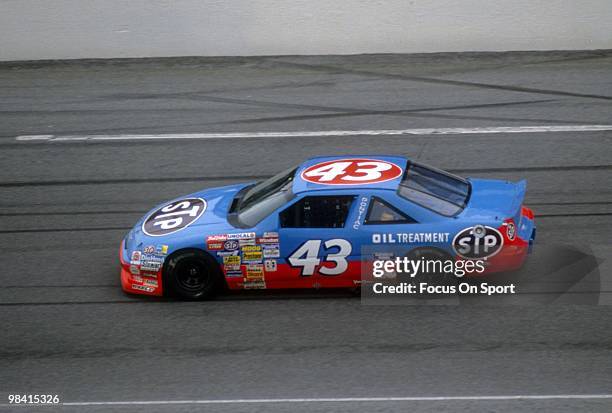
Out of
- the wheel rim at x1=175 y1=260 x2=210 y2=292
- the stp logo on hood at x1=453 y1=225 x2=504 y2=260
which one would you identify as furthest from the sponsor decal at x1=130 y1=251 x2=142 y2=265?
the stp logo on hood at x1=453 y1=225 x2=504 y2=260

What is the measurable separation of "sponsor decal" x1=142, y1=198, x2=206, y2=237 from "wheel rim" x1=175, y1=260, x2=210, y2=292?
1.23 feet

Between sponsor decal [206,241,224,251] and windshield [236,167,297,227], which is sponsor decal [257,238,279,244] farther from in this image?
sponsor decal [206,241,224,251]

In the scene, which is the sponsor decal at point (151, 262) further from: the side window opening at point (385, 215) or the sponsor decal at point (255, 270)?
the side window opening at point (385, 215)

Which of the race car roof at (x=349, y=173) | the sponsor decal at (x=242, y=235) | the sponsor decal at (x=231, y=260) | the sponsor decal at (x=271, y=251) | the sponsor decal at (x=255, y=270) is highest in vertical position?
the race car roof at (x=349, y=173)

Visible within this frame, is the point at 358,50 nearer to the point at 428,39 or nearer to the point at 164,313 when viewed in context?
the point at 428,39

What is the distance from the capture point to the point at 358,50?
1673cm

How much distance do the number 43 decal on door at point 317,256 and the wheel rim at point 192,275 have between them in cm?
84

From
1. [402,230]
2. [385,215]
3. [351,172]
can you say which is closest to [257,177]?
[351,172]

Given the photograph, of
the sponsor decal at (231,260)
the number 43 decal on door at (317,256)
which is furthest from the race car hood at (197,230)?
the number 43 decal on door at (317,256)

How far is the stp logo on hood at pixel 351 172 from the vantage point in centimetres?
835

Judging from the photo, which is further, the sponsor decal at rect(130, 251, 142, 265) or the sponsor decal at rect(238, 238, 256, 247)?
the sponsor decal at rect(130, 251, 142, 265)

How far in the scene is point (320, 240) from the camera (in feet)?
26.5

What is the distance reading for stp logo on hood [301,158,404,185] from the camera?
8352 mm

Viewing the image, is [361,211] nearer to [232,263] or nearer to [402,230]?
[402,230]
